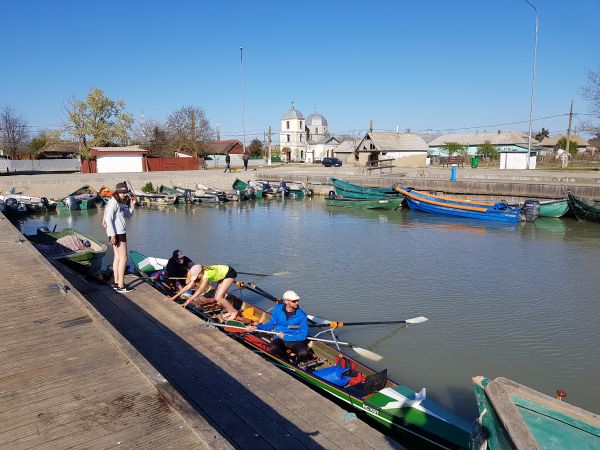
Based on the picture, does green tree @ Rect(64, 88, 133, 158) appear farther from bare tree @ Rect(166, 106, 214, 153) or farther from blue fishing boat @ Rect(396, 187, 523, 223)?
blue fishing boat @ Rect(396, 187, 523, 223)

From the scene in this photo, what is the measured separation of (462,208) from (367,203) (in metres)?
6.00

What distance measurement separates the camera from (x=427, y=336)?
934 centimetres

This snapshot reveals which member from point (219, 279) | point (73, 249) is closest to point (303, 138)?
point (73, 249)

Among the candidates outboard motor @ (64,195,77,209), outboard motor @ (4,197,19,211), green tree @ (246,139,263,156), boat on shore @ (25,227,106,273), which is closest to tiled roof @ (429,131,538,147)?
green tree @ (246,139,263,156)

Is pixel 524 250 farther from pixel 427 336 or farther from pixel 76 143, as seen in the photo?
pixel 76 143

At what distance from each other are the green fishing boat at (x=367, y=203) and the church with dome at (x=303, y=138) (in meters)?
61.1

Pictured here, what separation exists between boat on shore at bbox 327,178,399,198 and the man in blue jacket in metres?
24.3

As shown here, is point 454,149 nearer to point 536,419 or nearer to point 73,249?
point 73,249

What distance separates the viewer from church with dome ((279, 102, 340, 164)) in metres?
95.4

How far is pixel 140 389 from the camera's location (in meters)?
4.70

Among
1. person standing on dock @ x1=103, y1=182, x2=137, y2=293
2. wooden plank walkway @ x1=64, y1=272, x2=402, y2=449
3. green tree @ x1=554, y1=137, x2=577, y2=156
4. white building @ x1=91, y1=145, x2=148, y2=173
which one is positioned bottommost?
wooden plank walkway @ x1=64, y1=272, x2=402, y2=449

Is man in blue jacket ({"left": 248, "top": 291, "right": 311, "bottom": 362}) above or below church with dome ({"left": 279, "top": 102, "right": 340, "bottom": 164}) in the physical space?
below

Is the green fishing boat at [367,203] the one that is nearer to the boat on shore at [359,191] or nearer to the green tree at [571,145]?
the boat on shore at [359,191]

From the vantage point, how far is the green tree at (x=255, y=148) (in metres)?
85.3
